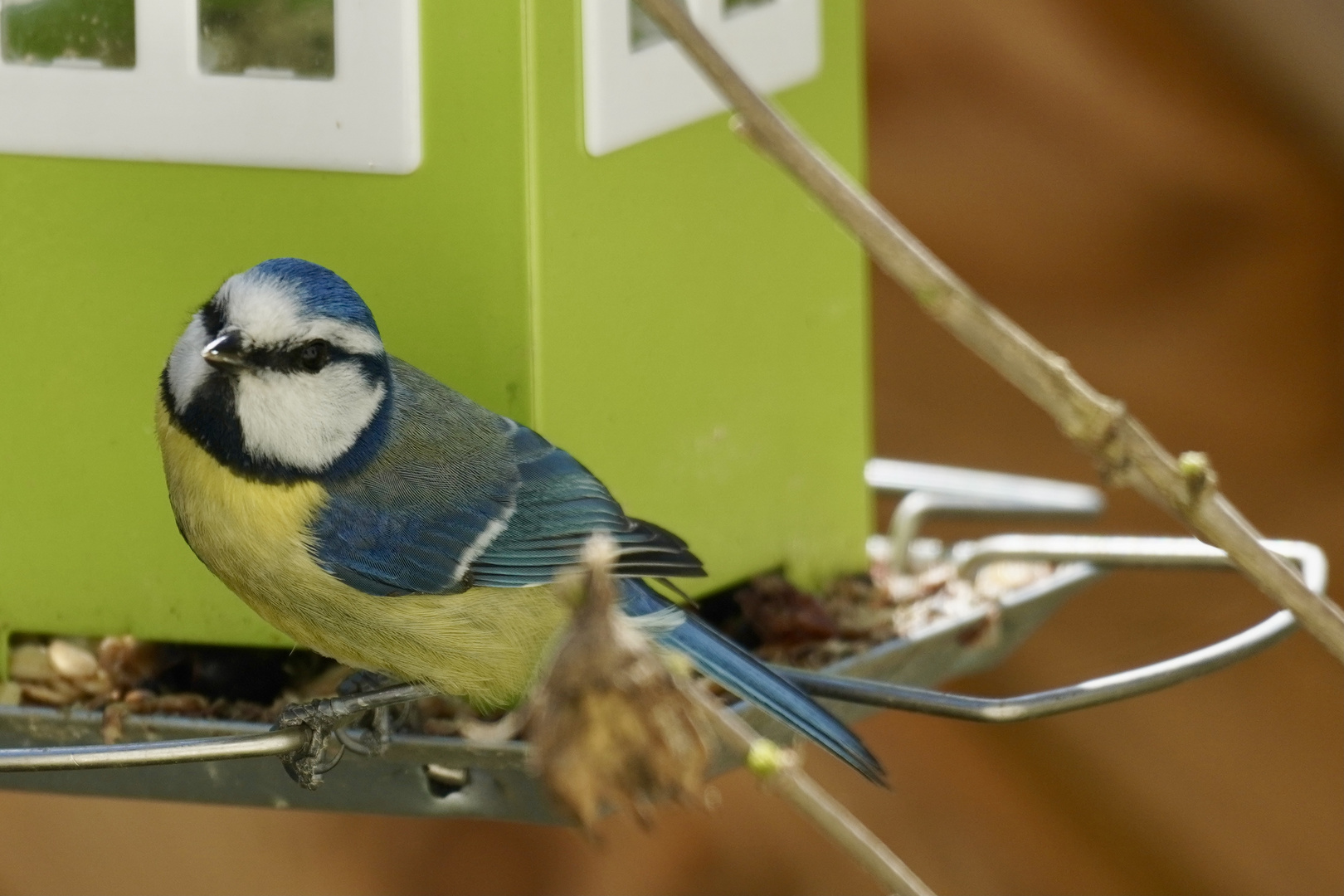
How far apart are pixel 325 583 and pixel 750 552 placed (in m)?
0.61

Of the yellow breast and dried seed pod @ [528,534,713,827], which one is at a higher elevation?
dried seed pod @ [528,534,713,827]

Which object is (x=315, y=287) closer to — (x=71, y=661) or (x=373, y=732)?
(x=373, y=732)

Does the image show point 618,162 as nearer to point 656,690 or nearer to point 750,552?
point 750,552

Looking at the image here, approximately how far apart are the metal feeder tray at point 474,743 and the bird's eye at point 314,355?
0.28 m

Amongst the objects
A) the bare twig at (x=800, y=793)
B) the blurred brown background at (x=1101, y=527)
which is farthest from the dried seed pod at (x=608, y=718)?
the blurred brown background at (x=1101, y=527)

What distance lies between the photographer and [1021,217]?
2779 millimetres

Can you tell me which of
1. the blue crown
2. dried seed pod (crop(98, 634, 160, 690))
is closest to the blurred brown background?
dried seed pod (crop(98, 634, 160, 690))

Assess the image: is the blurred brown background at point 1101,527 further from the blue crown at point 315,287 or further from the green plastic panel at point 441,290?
the blue crown at point 315,287

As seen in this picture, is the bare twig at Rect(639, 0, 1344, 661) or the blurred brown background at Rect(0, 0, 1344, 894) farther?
the blurred brown background at Rect(0, 0, 1344, 894)

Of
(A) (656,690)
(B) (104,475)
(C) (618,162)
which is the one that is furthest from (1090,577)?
(A) (656,690)

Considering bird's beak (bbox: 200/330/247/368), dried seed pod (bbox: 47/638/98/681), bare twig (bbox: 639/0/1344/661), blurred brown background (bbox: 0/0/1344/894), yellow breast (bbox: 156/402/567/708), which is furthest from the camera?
blurred brown background (bbox: 0/0/1344/894)

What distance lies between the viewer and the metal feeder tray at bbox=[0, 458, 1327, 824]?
1.40m

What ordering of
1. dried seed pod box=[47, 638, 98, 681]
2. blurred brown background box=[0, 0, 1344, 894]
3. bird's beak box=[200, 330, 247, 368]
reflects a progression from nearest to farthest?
1. bird's beak box=[200, 330, 247, 368]
2. dried seed pod box=[47, 638, 98, 681]
3. blurred brown background box=[0, 0, 1344, 894]

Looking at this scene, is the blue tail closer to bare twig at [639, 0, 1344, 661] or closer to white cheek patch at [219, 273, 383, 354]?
white cheek patch at [219, 273, 383, 354]
